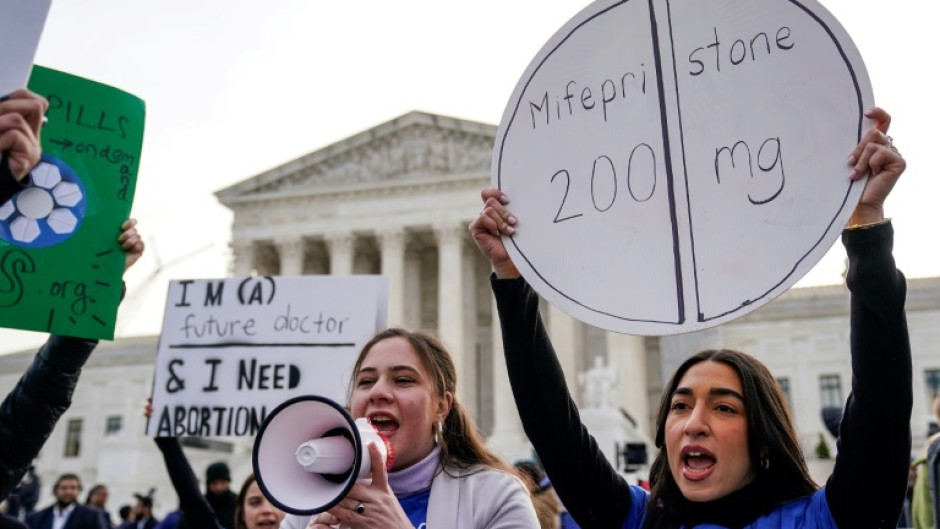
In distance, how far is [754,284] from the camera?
7.08 feet

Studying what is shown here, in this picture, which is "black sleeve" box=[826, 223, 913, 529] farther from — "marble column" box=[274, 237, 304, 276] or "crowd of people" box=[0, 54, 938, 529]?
"marble column" box=[274, 237, 304, 276]

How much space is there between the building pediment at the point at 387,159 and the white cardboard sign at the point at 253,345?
34.7 meters

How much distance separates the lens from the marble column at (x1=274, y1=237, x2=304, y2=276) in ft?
138

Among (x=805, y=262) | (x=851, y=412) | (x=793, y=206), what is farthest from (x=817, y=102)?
(x=851, y=412)

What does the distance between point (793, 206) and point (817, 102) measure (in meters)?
0.27

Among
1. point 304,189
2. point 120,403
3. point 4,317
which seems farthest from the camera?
point 120,403

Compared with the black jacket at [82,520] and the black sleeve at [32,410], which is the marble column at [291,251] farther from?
the black sleeve at [32,410]

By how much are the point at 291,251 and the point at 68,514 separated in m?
33.7

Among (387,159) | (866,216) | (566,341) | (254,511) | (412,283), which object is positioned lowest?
(254,511)

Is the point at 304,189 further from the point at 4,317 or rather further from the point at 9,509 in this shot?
the point at 4,317

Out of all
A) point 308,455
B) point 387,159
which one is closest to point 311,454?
point 308,455

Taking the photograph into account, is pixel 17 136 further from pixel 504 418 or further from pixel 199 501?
pixel 504 418

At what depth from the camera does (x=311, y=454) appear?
6.86 ft

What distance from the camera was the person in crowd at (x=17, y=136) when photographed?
2.28m
